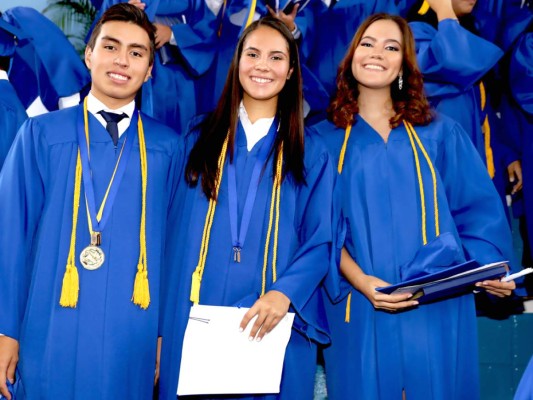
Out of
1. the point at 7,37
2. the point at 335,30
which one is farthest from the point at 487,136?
the point at 7,37

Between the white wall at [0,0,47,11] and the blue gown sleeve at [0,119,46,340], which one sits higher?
the white wall at [0,0,47,11]

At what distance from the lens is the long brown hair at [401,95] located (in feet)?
11.3

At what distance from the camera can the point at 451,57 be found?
434cm

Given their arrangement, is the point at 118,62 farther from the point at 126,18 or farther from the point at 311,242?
the point at 311,242

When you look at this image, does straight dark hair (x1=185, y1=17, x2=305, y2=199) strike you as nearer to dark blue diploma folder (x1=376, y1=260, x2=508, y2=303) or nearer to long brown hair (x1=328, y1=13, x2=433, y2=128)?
long brown hair (x1=328, y1=13, x2=433, y2=128)

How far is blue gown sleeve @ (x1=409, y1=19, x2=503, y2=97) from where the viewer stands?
4.34 metres

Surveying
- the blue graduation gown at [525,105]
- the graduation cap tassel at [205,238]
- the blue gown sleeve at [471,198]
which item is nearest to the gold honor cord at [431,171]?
the blue gown sleeve at [471,198]

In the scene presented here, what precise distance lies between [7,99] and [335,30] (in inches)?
76.0

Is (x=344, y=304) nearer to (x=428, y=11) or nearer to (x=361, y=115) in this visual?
(x=361, y=115)

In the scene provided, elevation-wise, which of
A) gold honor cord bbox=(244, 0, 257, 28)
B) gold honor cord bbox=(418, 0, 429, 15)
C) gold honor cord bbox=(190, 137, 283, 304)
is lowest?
gold honor cord bbox=(190, 137, 283, 304)

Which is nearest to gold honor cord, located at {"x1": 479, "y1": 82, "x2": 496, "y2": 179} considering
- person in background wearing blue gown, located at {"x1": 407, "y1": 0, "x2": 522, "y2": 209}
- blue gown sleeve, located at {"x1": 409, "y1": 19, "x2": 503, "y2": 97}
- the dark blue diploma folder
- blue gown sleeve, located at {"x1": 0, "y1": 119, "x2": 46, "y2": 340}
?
person in background wearing blue gown, located at {"x1": 407, "y1": 0, "x2": 522, "y2": 209}

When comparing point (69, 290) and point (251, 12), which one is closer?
point (69, 290)

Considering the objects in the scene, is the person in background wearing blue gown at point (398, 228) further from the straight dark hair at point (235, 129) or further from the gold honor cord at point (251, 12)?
the gold honor cord at point (251, 12)

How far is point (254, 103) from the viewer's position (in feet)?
10.9
